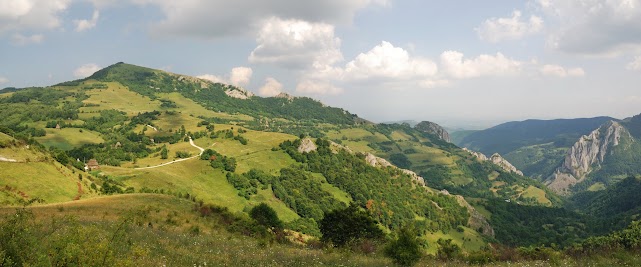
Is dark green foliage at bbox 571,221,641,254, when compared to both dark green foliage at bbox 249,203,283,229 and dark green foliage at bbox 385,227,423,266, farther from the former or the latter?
dark green foliage at bbox 249,203,283,229

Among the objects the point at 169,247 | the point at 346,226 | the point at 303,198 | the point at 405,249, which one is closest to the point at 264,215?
the point at 346,226

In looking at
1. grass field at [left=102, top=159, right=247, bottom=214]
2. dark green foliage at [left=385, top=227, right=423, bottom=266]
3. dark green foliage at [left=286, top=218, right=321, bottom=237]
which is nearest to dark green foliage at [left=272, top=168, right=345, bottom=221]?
dark green foliage at [left=286, top=218, right=321, bottom=237]

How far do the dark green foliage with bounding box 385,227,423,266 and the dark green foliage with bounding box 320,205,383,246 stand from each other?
30.9m

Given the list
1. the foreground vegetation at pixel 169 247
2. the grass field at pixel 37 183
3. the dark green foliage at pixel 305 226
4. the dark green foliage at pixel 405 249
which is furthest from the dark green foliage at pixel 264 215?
the dark green foliage at pixel 305 226

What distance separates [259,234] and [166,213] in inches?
585

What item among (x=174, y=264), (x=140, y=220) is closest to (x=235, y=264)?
(x=174, y=264)

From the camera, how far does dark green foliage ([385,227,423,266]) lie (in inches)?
1117

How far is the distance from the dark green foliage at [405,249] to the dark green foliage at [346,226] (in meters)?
30.9

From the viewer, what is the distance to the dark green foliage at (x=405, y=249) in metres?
28.4

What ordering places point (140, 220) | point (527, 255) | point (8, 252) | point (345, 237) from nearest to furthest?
point (8, 252) < point (527, 255) < point (140, 220) < point (345, 237)

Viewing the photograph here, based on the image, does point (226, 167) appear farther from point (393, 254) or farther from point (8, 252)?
point (8, 252)

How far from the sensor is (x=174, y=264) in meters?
18.4

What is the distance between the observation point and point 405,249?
29.4 m

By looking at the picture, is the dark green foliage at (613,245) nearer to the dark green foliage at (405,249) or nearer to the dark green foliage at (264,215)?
the dark green foliage at (405,249)
